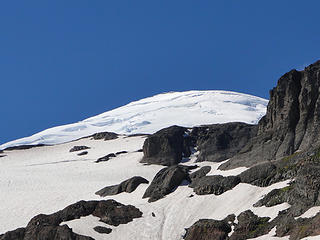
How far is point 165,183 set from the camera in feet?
206

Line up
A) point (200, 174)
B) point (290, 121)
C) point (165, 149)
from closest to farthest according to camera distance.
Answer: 1. point (290, 121)
2. point (200, 174)
3. point (165, 149)

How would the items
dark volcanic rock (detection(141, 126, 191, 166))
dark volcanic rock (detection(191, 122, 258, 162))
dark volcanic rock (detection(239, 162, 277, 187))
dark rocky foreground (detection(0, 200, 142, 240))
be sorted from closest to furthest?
dark rocky foreground (detection(0, 200, 142, 240))
dark volcanic rock (detection(239, 162, 277, 187))
dark volcanic rock (detection(191, 122, 258, 162))
dark volcanic rock (detection(141, 126, 191, 166))

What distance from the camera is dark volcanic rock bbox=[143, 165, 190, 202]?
61.4 metres

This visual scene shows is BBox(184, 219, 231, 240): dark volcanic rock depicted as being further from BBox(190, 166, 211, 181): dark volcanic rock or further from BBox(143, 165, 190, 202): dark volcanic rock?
BBox(190, 166, 211, 181): dark volcanic rock

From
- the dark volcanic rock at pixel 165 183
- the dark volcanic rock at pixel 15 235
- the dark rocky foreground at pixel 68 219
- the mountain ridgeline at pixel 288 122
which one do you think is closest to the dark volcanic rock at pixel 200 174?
the dark volcanic rock at pixel 165 183

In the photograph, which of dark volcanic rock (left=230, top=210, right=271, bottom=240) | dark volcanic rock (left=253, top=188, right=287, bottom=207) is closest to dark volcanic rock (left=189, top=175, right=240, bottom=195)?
dark volcanic rock (left=253, top=188, right=287, bottom=207)

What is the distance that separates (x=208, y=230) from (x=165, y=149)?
50.7m

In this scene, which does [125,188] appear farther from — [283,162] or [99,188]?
[283,162]

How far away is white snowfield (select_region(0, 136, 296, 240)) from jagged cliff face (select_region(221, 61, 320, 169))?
4.08 metres

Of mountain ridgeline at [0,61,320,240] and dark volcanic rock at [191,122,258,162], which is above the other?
dark volcanic rock at [191,122,258,162]

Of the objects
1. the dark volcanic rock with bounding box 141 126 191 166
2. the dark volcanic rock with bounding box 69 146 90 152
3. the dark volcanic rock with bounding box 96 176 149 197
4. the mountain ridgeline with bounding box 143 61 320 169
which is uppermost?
the dark volcanic rock with bounding box 69 146 90 152

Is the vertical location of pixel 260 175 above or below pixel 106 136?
below

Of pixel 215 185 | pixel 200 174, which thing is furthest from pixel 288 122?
pixel 215 185

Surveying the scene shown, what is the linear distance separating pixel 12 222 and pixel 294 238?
116 ft
